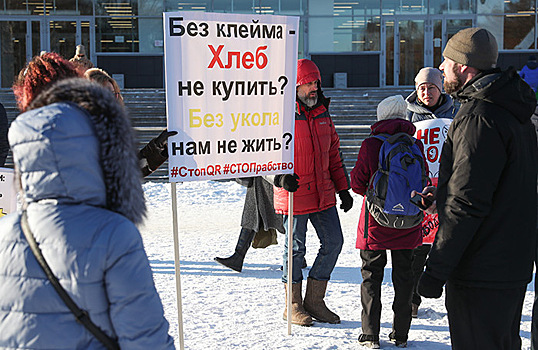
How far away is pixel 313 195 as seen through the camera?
5.37 metres

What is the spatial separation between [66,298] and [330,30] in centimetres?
2314

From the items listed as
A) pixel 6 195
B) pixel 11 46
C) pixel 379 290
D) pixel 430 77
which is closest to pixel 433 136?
pixel 430 77

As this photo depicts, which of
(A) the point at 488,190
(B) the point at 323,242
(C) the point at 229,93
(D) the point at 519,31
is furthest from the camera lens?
(D) the point at 519,31

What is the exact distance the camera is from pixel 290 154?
4.90 meters

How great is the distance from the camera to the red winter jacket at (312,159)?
17.4ft

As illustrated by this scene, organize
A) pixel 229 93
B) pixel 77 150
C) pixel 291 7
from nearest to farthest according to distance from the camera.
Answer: pixel 77 150, pixel 229 93, pixel 291 7

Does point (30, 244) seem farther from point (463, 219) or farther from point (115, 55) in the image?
point (115, 55)

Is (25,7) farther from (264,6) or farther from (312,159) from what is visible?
(312,159)

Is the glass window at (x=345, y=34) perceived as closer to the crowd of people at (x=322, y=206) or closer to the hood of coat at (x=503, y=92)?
the crowd of people at (x=322, y=206)

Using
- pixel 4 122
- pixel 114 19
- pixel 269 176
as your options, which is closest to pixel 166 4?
pixel 114 19

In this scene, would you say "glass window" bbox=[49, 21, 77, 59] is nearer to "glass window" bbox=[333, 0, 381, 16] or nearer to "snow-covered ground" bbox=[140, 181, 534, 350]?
"glass window" bbox=[333, 0, 381, 16]

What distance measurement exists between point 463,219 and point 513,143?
0.40m

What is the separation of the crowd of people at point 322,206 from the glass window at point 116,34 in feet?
60.2

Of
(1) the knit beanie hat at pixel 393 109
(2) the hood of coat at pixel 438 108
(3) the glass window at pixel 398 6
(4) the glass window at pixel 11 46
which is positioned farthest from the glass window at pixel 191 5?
(1) the knit beanie hat at pixel 393 109
